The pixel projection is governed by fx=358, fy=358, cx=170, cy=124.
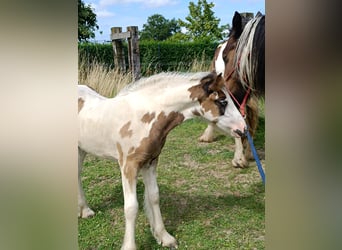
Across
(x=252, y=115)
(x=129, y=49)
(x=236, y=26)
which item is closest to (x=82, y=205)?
(x=129, y=49)

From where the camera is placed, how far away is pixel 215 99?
3.33ft

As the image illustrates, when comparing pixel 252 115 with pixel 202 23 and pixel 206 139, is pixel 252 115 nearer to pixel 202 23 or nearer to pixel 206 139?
pixel 206 139

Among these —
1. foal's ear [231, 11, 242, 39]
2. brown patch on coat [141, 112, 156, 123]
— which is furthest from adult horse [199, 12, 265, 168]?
brown patch on coat [141, 112, 156, 123]

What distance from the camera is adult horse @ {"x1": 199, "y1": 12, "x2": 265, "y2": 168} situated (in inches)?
44.6

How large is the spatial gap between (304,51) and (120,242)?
752 mm

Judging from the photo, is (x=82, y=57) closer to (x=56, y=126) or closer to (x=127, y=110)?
(x=127, y=110)

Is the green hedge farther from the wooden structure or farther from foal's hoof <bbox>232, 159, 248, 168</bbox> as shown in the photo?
foal's hoof <bbox>232, 159, 248, 168</bbox>

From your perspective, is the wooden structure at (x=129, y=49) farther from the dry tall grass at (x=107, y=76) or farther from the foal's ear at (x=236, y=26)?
the foal's ear at (x=236, y=26)

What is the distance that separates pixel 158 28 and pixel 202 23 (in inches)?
5.3

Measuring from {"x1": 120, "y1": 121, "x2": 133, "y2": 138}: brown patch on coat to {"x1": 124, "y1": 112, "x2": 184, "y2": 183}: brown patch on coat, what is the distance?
0.04 meters

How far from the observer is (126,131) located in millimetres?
1019

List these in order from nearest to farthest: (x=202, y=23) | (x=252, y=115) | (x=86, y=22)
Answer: (x=86, y=22), (x=202, y=23), (x=252, y=115)

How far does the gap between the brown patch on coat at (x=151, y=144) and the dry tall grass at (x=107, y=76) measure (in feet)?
0.67

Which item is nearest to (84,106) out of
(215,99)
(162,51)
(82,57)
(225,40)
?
(82,57)
